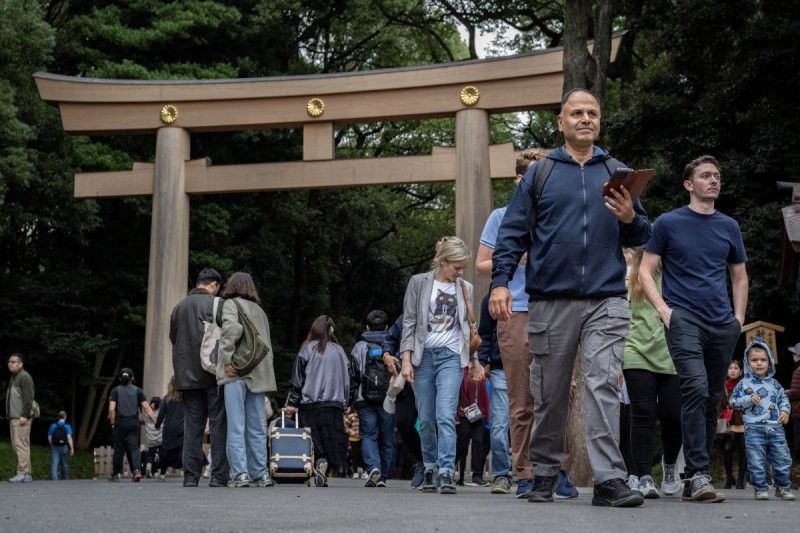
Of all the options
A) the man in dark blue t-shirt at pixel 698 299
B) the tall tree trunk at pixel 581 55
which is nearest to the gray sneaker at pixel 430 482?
the man in dark blue t-shirt at pixel 698 299

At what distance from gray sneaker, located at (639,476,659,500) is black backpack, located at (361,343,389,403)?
15.4ft

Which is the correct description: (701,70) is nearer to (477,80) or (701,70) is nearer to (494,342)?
(477,80)

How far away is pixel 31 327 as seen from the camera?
25.2m

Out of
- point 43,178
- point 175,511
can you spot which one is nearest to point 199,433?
point 175,511

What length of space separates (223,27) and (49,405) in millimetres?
8973

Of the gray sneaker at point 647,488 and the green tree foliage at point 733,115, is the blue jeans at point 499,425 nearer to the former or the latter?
the gray sneaker at point 647,488

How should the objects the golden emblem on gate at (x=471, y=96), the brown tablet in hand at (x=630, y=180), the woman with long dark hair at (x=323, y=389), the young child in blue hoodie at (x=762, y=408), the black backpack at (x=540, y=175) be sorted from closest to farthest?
the brown tablet in hand at (x=630, y=180), the black backpack at (x=540, y=175), the young child in blue hoodie at (x=762, y=408), the woman with long dark hair at (x=323, y=389), the golden emblem on gate at (x=471, y=96)

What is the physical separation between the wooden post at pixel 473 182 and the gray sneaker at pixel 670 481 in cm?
1027

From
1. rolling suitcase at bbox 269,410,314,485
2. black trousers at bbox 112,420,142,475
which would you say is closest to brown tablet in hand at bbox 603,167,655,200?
rolling suitcase at bbox 269,410,314,485

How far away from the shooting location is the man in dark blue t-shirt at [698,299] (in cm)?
702

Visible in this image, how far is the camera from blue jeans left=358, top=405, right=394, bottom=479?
40.0ft

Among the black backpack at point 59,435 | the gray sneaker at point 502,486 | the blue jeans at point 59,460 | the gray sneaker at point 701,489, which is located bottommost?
the blue jeans at point 59,460

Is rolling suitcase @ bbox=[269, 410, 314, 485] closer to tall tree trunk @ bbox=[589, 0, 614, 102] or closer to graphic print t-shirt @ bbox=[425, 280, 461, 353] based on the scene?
graphic print t-shirt @ bbox=[425, 280, 461, 353]

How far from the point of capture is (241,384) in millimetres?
10758
